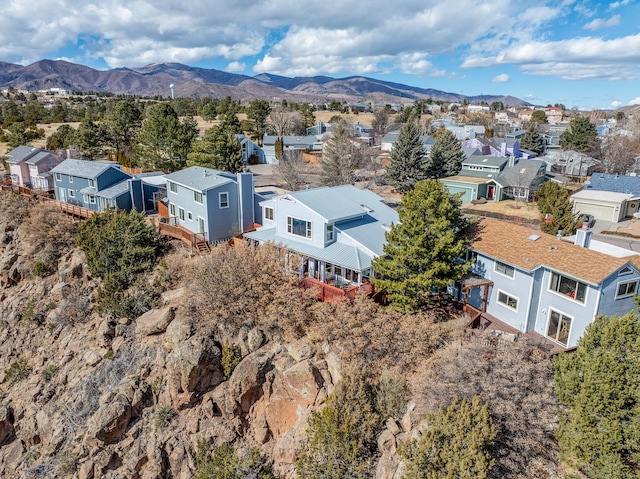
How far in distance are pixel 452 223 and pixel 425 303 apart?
5.72m

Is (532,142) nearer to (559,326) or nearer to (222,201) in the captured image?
(222,201)

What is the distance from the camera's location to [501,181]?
52.8 meters

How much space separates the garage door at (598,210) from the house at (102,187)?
147ft

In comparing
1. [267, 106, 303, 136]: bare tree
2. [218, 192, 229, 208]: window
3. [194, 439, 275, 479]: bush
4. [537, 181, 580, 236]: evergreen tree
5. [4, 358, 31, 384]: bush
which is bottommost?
[4, 358, 31, 384]: bush

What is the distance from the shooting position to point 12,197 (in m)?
46.3

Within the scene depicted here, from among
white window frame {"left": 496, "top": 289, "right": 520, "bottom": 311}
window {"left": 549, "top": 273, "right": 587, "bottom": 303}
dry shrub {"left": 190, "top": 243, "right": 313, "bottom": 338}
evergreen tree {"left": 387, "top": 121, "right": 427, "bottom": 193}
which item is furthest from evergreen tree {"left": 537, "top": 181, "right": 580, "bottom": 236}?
dry shrub {"left": 190, "top": 243, "right": 313, "bottom": 338}

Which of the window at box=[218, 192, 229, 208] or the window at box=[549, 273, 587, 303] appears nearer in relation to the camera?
the window at box=[549, 273, 587, 303]

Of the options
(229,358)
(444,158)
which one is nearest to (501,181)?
(444,158)

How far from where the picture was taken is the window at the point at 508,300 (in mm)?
23734

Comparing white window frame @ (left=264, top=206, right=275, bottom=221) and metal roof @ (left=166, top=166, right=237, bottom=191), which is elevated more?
metal roof @ (left=166, top=166, right=237, bottom=191)

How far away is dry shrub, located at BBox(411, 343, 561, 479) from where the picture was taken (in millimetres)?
15781

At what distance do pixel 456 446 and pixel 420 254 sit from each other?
31.3 feet

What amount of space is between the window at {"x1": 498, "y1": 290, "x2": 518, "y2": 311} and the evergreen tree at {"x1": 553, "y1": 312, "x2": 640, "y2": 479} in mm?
7235

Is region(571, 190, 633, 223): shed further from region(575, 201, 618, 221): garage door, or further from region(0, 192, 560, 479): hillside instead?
region(0, 192, 560, 479): hillside
